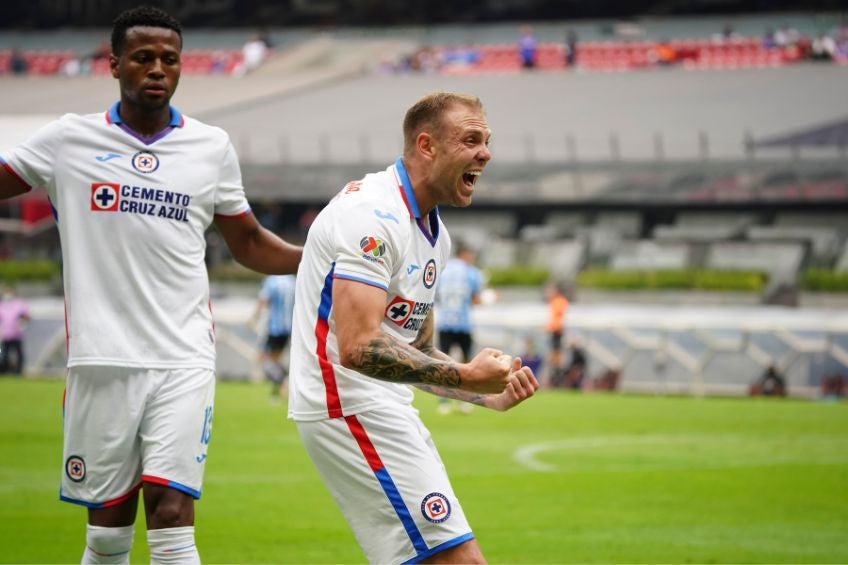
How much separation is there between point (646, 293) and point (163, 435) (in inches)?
1055

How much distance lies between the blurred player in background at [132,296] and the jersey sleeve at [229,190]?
0.44 ft

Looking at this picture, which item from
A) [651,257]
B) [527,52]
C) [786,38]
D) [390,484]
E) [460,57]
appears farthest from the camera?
[460,57]

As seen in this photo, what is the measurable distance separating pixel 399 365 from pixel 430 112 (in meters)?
1.05

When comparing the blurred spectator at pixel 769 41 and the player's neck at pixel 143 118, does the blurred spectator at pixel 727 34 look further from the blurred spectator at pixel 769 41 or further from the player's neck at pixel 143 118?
the player's neck at pixel 143 118

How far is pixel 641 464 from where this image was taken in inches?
560

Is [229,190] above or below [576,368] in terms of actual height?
above

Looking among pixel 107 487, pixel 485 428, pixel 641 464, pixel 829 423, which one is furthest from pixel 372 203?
pixel 829 423

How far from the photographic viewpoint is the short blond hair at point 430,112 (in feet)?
17.3

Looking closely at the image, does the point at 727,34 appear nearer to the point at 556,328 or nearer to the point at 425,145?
the point at 556,328

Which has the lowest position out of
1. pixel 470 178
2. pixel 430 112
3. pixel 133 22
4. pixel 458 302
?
pixel 458 302

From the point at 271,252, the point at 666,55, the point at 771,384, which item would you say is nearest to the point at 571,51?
the point at 666,55

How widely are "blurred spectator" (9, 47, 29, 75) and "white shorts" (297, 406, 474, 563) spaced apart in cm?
5741

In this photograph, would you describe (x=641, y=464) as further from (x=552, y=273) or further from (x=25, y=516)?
(x=552, y=273)

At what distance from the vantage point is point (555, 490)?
12.4 m
